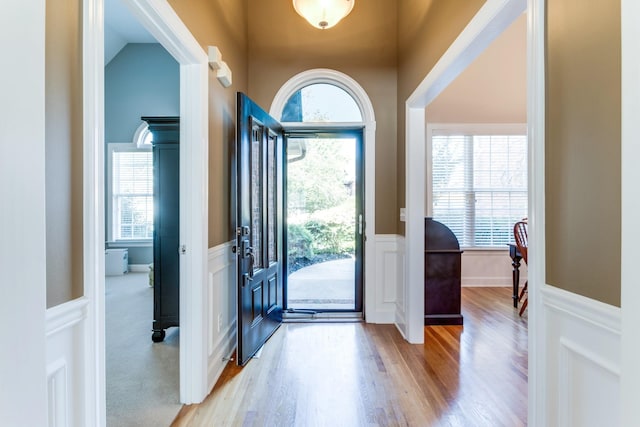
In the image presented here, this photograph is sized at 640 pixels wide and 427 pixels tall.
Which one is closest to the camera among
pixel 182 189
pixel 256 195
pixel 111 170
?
pixel 182 189

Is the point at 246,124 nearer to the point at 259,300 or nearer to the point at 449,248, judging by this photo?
the point at 259,300

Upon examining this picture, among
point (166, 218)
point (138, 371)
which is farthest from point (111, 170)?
point (138, 371)

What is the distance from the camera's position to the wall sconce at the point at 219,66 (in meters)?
2.15

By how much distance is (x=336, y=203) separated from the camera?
373cm

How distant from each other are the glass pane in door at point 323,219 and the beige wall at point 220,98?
1.09m

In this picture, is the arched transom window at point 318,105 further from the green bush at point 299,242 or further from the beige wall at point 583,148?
the beige wall at point 583,148

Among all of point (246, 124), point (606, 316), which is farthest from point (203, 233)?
point (606, 316)

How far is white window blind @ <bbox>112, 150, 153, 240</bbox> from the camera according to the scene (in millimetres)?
5918

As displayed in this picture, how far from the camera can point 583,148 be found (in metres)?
1.00

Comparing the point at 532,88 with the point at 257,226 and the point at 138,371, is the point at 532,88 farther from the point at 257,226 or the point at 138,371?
the point at 138,371

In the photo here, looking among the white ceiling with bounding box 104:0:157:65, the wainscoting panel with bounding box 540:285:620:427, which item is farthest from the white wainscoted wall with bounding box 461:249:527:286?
the white ceiling with bounding box 104:0:157:65

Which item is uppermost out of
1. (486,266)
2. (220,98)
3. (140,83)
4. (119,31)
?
(119,31)

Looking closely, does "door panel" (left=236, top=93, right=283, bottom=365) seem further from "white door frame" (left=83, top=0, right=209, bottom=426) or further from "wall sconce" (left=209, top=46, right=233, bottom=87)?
"white door frame" (left=83, top=0, right=209, bottom=426)

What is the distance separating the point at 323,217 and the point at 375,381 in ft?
6.30
